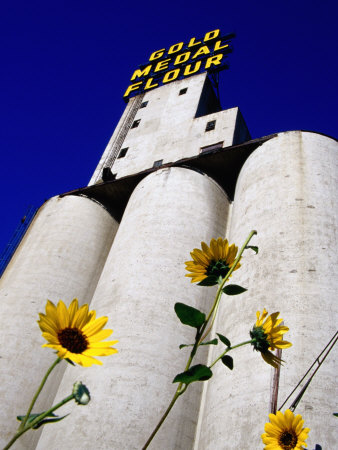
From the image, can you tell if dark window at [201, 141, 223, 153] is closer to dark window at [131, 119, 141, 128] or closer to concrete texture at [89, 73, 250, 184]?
concrete texture at [89, 73, 250, 184]

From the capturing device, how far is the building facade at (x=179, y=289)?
7.54 meters

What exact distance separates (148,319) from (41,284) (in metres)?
4.70

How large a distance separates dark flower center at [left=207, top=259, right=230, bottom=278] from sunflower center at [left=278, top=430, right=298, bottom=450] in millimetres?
896

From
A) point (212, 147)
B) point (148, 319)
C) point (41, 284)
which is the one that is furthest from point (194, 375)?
point (212, 147)

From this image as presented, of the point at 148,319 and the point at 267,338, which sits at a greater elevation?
the point at 148,319

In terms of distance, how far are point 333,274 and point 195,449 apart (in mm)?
4510

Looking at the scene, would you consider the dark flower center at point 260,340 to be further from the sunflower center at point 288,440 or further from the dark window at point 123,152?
the dark window at point 123,152

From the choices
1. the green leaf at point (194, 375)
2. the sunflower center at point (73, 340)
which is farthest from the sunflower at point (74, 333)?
the green leaf at point (194, 375)

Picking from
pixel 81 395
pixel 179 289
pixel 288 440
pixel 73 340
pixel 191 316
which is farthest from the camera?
pixel 179 289

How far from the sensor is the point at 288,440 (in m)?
2.03

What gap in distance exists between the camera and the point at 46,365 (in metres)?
11.6

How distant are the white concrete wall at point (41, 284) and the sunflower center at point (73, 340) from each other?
379 inches

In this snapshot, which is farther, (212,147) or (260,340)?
(212,147)

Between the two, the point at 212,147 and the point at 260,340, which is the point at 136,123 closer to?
the point at 212,147
